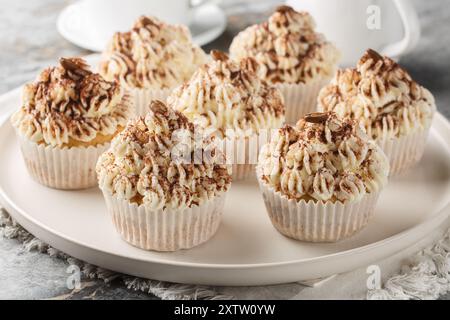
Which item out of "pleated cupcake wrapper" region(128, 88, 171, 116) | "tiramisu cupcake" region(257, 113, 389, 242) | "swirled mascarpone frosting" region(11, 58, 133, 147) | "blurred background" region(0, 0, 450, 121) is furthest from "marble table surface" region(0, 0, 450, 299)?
"pleated cupcake wrapper" region(128, 88, 171, 116)

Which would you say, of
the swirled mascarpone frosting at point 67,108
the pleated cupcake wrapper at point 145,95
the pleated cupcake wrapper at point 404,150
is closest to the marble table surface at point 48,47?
the swirled mascarpone frosting at point 67,108

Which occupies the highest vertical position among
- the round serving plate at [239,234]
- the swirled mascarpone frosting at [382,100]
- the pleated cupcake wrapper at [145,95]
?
the swirled mascarpone frosting at [382,100]

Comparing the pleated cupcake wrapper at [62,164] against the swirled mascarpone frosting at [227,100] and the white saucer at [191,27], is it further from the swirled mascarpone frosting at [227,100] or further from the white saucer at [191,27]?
the white saucer at [191,27]

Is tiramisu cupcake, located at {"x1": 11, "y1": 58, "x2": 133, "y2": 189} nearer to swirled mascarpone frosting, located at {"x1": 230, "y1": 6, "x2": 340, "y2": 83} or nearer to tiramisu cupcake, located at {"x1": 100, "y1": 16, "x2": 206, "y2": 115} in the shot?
tiramisu cupcake, located at {"x1": 100, "y1": 16, "x2": 206, "y2": 115}

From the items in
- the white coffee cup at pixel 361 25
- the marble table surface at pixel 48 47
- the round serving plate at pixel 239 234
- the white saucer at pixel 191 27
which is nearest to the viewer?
the round serving plate at pixel 239 234

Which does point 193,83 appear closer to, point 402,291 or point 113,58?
point 113,58

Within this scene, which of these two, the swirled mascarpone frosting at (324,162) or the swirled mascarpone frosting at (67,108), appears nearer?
the swirled mascarpone frosting at (324,162)

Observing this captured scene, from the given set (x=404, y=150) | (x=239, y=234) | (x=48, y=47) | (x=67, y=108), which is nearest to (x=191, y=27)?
(x=48, y=47)

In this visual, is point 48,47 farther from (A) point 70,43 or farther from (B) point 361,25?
(B) point 361,25
